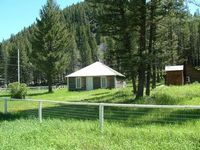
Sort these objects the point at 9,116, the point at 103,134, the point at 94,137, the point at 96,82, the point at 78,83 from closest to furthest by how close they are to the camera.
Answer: the point at 94,137, the point at 103,134, the point at 9,116, the point at 96,82, the point at 78,83

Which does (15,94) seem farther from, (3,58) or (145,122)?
(3,58)

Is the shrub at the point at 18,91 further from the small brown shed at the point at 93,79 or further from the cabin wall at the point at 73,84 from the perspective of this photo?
the cabin wall at the point at 73,84

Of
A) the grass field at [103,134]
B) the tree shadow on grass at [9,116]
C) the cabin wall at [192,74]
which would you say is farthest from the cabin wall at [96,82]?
the grass field at [103,134]

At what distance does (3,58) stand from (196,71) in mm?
66211

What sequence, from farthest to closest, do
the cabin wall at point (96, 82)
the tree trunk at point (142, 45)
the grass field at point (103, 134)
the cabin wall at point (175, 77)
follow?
the cabin wall at point (96, 82)
the cabin wall at point (175, 77)
the tree trunk at point (142, 45)
the grass field at point (103, 134)

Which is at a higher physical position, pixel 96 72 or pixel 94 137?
pixel 96 72

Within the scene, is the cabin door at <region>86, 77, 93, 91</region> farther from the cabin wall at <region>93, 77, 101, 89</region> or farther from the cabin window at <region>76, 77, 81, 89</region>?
the cabin window at <region>76, 77, 81, 89</region>

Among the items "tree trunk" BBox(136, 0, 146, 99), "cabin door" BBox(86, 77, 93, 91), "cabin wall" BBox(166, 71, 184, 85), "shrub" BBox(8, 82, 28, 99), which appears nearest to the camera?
"tree trunk" BBox(136, 0, 146, 99)

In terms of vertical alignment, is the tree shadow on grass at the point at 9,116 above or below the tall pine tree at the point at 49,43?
below

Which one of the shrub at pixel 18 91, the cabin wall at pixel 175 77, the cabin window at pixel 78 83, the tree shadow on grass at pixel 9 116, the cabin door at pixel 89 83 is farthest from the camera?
the cabin window at pixel 78 83

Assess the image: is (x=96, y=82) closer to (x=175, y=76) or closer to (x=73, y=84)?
(x=73, y=84)

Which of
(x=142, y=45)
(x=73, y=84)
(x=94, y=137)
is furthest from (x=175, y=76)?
(x=94, y=137)

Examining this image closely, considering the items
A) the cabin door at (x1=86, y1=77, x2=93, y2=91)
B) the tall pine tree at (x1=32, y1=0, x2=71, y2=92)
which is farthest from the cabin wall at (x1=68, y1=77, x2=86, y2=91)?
the tall pine tree at (x1=32, y1=0, x2=71, y2=92)

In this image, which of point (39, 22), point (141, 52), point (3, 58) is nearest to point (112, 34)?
point (141, 52)
